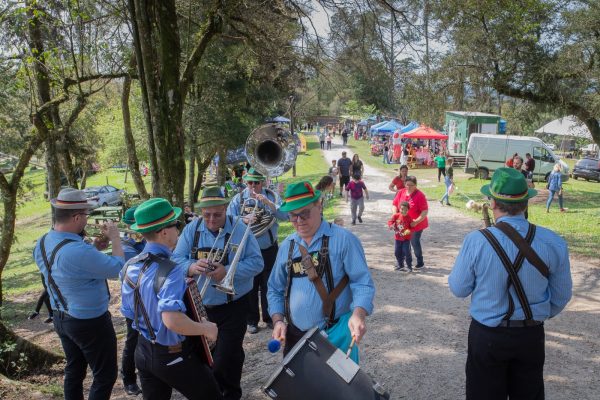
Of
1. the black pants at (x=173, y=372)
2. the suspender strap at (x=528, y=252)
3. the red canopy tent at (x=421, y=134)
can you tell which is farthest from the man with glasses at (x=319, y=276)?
the red canopy tent at (x=421, y=134)

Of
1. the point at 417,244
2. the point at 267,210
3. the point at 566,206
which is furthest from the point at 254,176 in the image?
the point at 566,206

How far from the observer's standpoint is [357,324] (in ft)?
10.0

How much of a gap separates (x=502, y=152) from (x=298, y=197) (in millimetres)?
24616

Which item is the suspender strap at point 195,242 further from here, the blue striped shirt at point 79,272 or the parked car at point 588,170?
the parked car at point 588,170

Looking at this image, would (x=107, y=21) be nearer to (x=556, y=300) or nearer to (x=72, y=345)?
(x=72, y=345)

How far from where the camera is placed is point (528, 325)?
10.2 feet

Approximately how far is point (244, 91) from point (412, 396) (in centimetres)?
1630

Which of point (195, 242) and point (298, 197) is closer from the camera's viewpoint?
point (298, 197)

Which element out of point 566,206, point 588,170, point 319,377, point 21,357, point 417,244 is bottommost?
point 566,206

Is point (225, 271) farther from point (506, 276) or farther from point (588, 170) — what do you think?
point (588, 170)

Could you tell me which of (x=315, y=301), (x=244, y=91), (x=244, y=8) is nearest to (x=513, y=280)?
(x=315, y=301)

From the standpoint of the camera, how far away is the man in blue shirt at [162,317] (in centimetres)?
299

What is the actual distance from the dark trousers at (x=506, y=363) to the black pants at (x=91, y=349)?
2.86 m

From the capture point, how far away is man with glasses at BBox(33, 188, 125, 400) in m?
Result: 3.80
